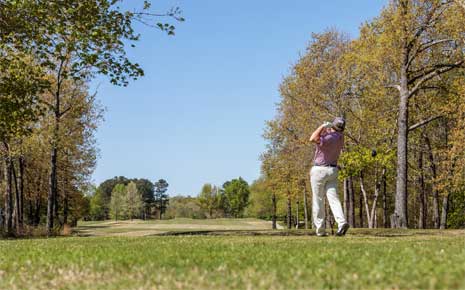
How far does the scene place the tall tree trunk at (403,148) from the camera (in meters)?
28.4

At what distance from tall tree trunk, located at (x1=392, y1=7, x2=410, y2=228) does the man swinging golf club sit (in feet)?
48.1

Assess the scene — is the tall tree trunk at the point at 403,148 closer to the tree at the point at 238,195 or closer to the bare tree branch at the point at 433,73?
the bare tree branch at the point at 433,73

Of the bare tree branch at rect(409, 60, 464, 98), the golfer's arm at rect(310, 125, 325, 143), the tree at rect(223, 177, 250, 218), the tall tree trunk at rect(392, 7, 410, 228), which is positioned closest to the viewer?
the golfer's arm at rect(310, 125, 325, 143)

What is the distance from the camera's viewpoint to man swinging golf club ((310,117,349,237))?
48.2 feet

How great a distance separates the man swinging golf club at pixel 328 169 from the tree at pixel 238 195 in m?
131

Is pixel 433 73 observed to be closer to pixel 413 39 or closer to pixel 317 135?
pixel 413 39

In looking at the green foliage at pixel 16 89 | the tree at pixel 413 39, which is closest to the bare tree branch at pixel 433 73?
the tree at pixel 413 39

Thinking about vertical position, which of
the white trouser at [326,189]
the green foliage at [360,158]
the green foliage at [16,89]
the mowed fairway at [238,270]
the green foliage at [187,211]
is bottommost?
the green foliage at [187,211]

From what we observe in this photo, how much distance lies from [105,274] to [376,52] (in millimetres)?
25770

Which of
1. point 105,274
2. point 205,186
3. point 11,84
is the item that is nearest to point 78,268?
point 105,274

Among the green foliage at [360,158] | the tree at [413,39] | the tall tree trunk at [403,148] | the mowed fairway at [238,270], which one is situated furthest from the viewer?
the green foliage at [360,158]

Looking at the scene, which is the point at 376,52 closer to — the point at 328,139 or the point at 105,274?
the point at 328,139

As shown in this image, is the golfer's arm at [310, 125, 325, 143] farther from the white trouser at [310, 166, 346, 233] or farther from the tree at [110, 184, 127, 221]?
the tree at [110, 184, 127, 221]

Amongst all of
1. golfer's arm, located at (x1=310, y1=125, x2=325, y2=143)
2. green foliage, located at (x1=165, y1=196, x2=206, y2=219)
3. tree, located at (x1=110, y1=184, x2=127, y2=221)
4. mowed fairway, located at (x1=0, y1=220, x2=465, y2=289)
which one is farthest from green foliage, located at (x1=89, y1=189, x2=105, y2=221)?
mowed fairway, located at (x1=0, y1=220, x2=465, y2=289)
